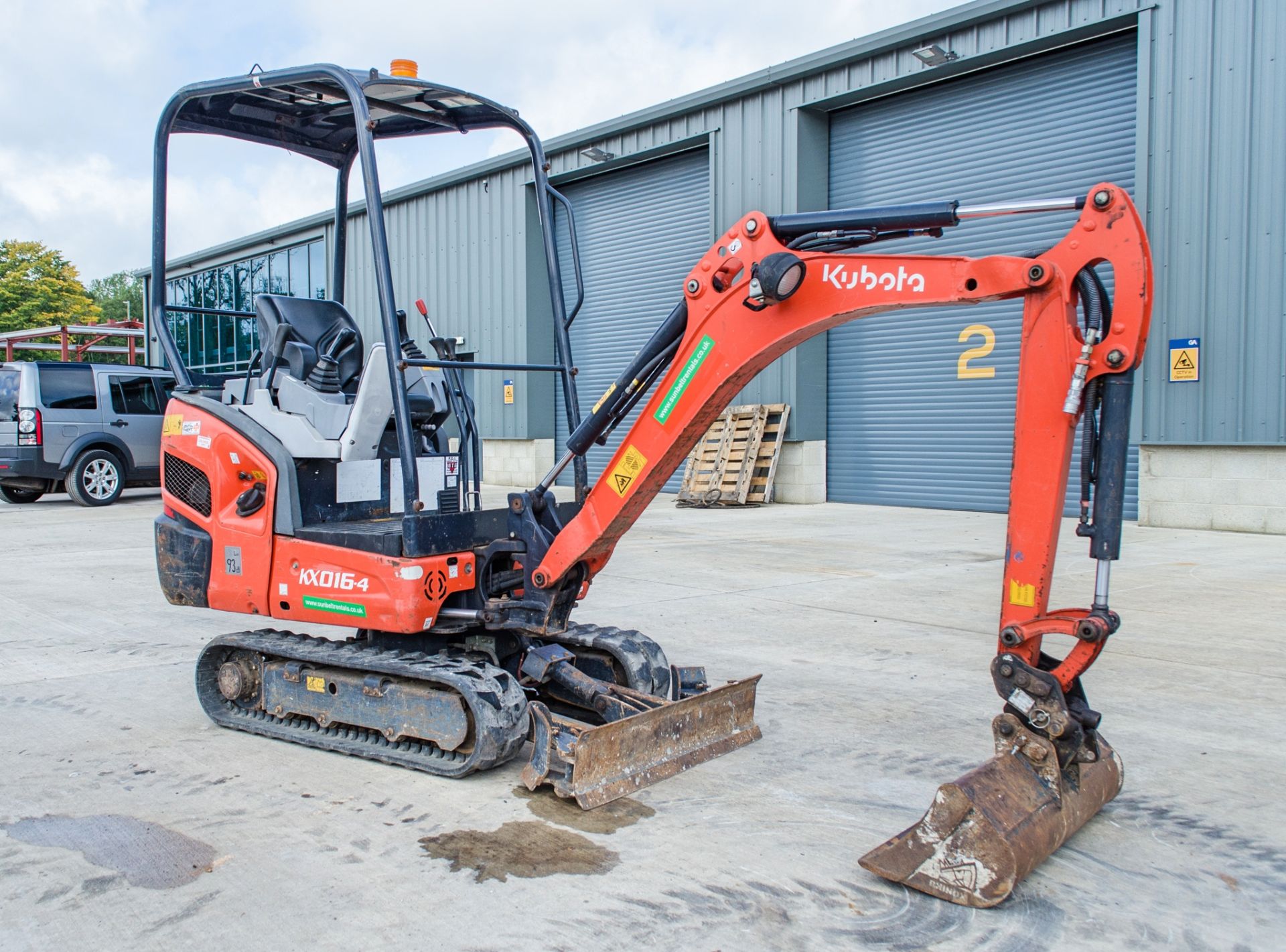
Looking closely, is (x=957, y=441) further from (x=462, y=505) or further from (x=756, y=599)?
(x=462, y=505)

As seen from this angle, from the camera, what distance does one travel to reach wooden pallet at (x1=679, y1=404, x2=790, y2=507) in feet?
57.1

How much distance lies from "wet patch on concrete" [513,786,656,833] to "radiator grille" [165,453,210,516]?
2.18 m

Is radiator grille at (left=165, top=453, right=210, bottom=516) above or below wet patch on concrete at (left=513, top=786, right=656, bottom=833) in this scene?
above

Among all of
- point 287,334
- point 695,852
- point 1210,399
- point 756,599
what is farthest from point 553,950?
point 1210,399

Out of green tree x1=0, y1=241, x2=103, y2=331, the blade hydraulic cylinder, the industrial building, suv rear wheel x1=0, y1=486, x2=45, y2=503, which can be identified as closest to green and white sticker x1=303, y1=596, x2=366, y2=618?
the blade hydraulic cylinder

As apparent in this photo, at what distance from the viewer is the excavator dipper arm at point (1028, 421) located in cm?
348

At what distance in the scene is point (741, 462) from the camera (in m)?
17.6

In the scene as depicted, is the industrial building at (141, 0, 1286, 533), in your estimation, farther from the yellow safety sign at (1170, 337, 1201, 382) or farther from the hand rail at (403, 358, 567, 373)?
the hand rail at (403, 358, 567, 373)

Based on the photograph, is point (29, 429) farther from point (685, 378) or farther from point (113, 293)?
point (113, 293)

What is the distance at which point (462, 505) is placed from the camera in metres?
5.35

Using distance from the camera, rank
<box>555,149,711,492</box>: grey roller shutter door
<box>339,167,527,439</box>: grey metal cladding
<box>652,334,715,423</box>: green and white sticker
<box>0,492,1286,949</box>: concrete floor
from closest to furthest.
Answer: <box>0,492,1286,949</box>: concrete floor → <box>652,334,715,423</box>: green and white sticker → <box>555,149,711,492</box>: grey roller shutter door → <box>339,167,527,439</box>: grey metal cladding

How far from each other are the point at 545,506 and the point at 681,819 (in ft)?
5.15

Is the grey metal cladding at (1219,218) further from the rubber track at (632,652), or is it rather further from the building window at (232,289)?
the building window at (232,289)

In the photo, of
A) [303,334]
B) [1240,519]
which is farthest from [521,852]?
[1240,519]
